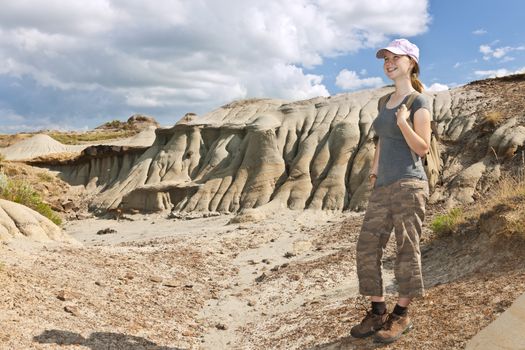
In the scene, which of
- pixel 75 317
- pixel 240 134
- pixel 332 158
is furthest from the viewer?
pixel 240 134

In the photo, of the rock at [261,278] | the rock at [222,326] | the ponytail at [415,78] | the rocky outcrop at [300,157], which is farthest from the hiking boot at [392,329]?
the rocky outcrop at [300,157]

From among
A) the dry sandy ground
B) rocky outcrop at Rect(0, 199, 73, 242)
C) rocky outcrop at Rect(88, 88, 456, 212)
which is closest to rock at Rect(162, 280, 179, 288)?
the dry sandy ground

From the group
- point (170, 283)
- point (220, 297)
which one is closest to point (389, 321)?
point (220, 297)

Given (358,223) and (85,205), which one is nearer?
(358,223)

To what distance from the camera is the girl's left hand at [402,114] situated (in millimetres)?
4293

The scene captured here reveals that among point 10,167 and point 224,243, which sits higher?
point 10,167

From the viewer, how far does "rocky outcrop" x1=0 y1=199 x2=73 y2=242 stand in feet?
28.3

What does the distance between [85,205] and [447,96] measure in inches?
836

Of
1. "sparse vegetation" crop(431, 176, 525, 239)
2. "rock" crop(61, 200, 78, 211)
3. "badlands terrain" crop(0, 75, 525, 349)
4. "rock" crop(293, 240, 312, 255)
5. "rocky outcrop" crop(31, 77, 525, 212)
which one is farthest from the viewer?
"rock" crop(61, 200, 78, 211)

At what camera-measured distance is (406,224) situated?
4441mm

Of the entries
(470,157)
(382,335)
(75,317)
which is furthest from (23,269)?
(470,157)

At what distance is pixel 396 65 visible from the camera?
15.0 ft

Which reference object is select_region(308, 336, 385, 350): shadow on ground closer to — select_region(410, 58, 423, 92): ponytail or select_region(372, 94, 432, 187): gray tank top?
select_region(372, 94, 432, 187): gray tank top

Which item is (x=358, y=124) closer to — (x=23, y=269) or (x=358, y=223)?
(x=358, y=223)
